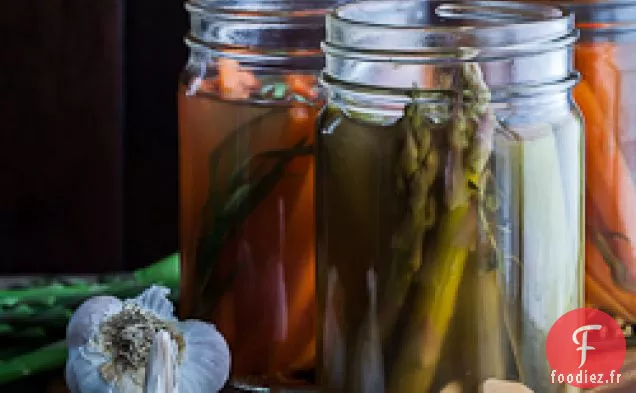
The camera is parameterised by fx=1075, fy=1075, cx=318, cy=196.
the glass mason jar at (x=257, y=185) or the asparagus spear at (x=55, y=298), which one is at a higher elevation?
the glass mason jar at (x=257, y=185)

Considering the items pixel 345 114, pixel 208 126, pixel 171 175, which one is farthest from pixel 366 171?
pixel 171 175

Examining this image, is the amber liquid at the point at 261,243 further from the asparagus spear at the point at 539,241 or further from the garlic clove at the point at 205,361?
the asparagus spear at the point at 539,241

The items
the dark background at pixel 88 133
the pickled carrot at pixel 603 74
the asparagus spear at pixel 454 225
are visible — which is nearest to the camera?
the asparagus spear at pixel 454 225

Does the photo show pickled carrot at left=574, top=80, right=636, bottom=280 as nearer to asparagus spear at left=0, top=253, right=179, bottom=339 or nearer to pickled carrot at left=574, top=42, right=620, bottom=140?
pickled carrot at left=574, top=42, right=620, bottom=140

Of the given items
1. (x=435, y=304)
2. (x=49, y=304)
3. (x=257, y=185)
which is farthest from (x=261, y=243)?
(x=49, y=304)

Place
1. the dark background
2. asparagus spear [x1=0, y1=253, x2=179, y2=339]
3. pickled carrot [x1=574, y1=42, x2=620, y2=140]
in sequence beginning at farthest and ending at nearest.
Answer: the dark background, asparagus spear [x1=0, y1=253, x2=179, y2=339], pickled carrot [x1=574, y1=42, x2=620, y2=140]

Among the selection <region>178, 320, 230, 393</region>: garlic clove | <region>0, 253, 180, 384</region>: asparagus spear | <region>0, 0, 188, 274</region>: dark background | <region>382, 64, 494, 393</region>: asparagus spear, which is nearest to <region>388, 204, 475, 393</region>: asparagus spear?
<region>382, 64, 494, 393</region>: asparagus spear

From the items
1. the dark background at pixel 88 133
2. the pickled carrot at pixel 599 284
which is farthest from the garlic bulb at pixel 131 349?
the dark background at pixel 88 133

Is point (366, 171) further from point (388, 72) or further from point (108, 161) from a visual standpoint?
point (108, 161)
